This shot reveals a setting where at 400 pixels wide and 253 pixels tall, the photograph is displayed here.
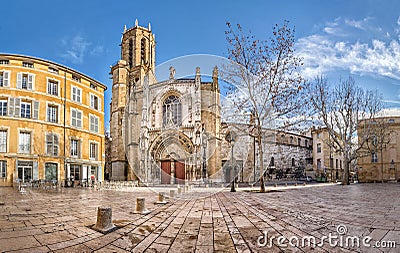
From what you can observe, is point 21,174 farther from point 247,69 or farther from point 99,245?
point 99,245

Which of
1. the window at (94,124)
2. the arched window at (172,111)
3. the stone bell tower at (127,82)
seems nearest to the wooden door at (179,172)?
the arched window at (172,111)

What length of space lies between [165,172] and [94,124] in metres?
9.76

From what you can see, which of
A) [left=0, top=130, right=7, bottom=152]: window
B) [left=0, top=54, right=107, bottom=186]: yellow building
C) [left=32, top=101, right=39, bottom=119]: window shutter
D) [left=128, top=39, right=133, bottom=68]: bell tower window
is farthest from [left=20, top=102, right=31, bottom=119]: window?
[left=128, top=39, right=133, bottom=68]: bell tower window

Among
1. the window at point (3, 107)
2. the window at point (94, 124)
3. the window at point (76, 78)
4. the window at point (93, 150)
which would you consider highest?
the window at point (76, 78)

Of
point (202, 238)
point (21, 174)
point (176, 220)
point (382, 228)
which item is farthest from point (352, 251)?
point (21, 174)

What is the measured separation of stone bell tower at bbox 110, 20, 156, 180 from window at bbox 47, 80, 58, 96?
1055 cm

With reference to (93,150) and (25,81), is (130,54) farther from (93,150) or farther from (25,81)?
(25,81)

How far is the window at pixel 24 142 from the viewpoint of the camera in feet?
64.3

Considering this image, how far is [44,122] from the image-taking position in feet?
68.8

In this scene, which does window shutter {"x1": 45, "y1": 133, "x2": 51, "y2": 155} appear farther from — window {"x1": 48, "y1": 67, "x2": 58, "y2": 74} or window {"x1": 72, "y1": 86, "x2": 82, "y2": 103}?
window {"x1": 48, "y1": 67, "x2": 58, "y2": 74}

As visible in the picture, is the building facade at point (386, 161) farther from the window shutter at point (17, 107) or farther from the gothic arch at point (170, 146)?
the window shutter at point (17, 107)

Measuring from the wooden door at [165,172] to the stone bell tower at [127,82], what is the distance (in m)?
4.68

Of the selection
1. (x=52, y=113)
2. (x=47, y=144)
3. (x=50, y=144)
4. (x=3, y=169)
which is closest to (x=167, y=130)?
(x=52, y=113)

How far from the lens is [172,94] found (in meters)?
31.0
